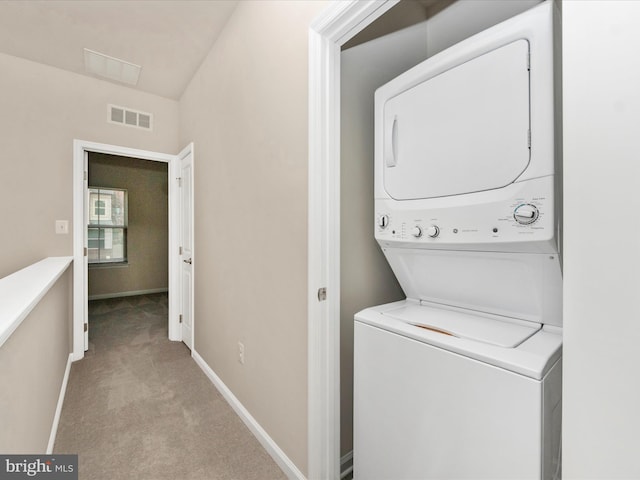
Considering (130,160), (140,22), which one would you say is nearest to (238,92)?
(140,22)

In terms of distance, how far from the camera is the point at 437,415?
3.17ft

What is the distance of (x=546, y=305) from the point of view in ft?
3.36

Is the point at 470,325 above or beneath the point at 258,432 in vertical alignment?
above

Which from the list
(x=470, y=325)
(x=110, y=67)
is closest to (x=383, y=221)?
(x=470, y=325)

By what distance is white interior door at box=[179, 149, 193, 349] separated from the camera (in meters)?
2.96

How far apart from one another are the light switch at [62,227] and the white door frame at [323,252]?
271cm

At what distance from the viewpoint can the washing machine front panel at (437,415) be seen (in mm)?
787

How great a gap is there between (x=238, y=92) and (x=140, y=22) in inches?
37.2

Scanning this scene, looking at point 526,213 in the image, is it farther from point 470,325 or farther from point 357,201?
point 357,201

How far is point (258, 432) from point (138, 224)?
5.24 metres

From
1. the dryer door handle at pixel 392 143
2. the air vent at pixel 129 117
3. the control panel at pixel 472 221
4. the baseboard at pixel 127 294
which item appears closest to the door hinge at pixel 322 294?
the control panel at pixel 472 221

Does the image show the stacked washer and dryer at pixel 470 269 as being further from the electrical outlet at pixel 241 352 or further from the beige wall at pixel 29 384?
the beige wall at pixel 29 384

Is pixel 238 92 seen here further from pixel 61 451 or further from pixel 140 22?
pixel 61 451

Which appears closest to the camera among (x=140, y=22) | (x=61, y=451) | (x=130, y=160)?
(x=61, y=451)
